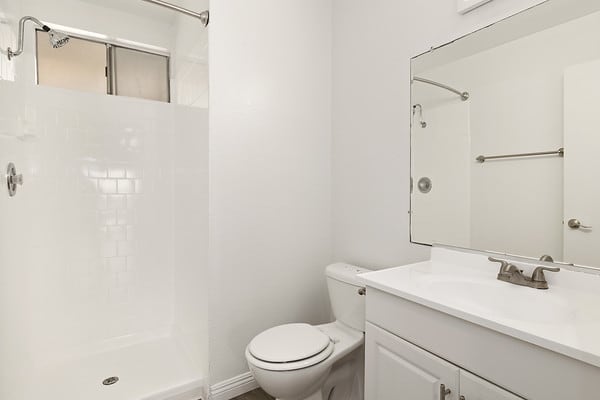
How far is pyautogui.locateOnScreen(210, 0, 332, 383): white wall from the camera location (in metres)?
1.68

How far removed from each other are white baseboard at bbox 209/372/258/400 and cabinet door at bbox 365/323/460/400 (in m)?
0.88

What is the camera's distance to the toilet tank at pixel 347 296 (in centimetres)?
158

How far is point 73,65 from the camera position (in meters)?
2.16

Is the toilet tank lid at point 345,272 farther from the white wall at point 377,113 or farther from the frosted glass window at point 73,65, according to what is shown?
the frosted glass window at point 73,65

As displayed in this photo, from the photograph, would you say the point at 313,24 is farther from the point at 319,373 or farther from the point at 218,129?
the point at 319,373

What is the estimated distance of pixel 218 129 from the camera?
5.48ft

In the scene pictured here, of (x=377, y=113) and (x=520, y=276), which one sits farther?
(x=377, y=113)

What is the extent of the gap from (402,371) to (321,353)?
48 cm

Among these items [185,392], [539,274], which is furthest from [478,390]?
[185,392]

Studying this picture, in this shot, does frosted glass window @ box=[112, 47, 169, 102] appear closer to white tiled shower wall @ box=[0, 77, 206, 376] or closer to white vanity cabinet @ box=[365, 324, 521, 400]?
white tiled shower wall @ box=[0, 77, 206, 376]

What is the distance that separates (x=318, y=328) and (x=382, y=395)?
0.58 m

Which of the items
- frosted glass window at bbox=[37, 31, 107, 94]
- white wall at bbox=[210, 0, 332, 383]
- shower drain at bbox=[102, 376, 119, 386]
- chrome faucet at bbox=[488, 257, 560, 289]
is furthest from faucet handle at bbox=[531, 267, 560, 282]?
frosted glass window at bbox=[37, 31, 107, 94]

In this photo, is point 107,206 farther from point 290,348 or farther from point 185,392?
point 290,348

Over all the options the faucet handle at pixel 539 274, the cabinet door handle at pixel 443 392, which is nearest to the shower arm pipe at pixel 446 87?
the faucet handle at pixel 539 274
